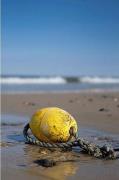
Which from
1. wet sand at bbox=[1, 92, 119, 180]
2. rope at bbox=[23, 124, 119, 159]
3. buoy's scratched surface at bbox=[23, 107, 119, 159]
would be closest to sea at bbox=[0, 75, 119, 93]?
wet sand at bbox=[1, 92, 119, 180]

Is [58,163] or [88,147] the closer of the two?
[58,163]

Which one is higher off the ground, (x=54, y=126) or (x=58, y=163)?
(x=54, y=126)

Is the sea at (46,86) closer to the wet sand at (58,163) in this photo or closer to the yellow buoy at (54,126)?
the wet sand at (58,163)

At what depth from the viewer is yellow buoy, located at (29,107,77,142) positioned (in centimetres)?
562

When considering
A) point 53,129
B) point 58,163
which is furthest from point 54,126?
point 58,163

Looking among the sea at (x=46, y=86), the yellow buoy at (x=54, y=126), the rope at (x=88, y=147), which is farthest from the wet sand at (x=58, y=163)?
the sea at (x=46, y=86)

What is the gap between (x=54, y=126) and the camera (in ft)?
18.4

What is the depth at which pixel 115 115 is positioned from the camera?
9.93 metres

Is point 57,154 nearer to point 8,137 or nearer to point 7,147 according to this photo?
point 7,147

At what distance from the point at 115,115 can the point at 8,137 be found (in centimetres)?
408

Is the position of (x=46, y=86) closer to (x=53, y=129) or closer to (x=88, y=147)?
(x=53, y=129)

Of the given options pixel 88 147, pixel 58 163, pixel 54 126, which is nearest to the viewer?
pixel 58 163

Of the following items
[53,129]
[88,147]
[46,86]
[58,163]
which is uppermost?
[46,86]

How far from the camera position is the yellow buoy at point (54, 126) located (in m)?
5.62
